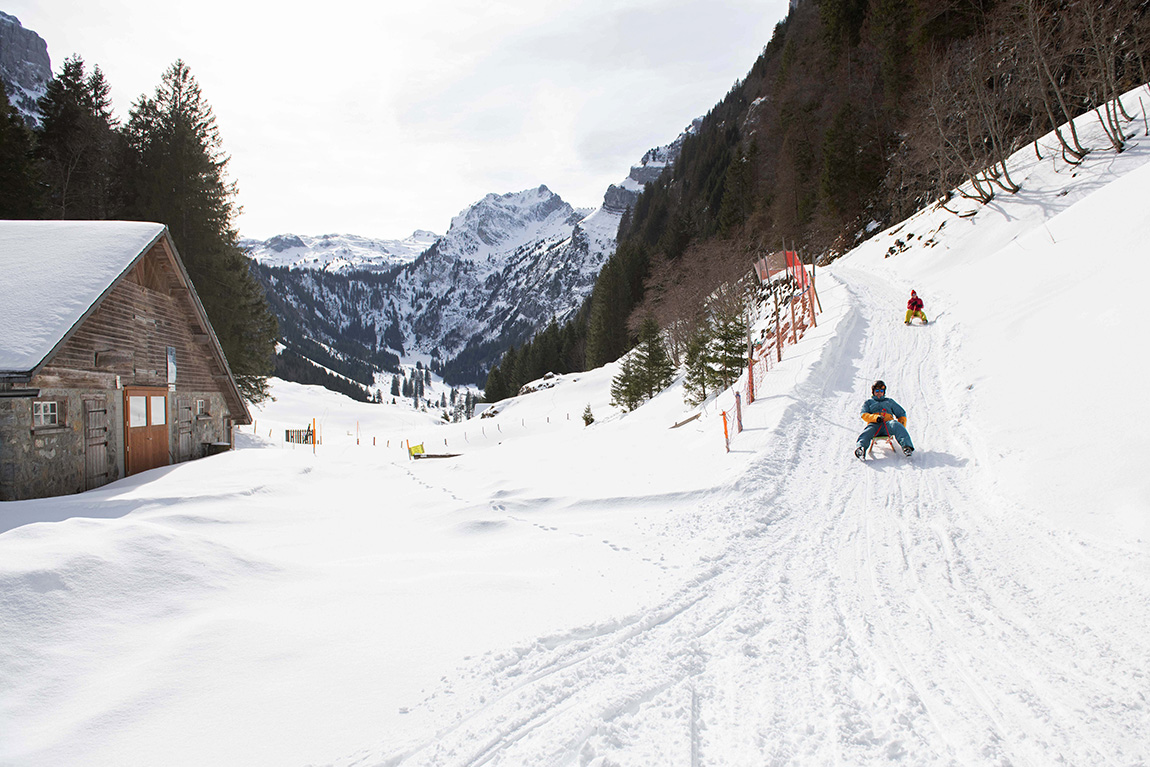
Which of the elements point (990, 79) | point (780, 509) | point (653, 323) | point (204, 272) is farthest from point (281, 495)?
point (990, 79)

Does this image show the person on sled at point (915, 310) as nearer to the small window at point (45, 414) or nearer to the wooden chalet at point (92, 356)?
the wooden chalet at point (92, 356)

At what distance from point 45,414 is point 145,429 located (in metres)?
2.90

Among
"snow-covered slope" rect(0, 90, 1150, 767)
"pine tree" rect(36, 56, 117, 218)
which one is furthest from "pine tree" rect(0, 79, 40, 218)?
"snow-covered slope" rect(0, 90, 1150, 767)

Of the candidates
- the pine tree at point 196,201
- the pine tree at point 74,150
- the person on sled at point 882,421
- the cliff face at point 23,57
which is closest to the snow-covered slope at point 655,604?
the person on sled at point 882,421

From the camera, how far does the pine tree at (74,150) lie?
998 inches

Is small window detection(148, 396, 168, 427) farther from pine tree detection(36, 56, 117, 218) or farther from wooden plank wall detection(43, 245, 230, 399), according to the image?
pine tree detection(36, 56, 117, 218)

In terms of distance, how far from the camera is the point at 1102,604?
4.28 m

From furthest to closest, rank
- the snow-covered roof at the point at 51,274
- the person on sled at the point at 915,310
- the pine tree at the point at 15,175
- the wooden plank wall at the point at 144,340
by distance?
1. the pine tree at the point at 15,175
2. the person on sled at the point at 915,310
3. the wooden plank wall at the point at 144,340
4. the snow-covered roof at the point at 51,274

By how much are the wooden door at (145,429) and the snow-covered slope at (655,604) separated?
1.76 meters

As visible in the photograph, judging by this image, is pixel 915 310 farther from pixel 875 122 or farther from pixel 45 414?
pixel 875 122

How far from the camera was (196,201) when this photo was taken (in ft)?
76.7

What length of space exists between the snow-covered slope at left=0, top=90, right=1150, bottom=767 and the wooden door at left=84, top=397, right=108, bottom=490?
0.81m

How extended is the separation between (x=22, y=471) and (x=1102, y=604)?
49.9 feet

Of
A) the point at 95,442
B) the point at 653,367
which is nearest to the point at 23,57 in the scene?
the point at 653,367
